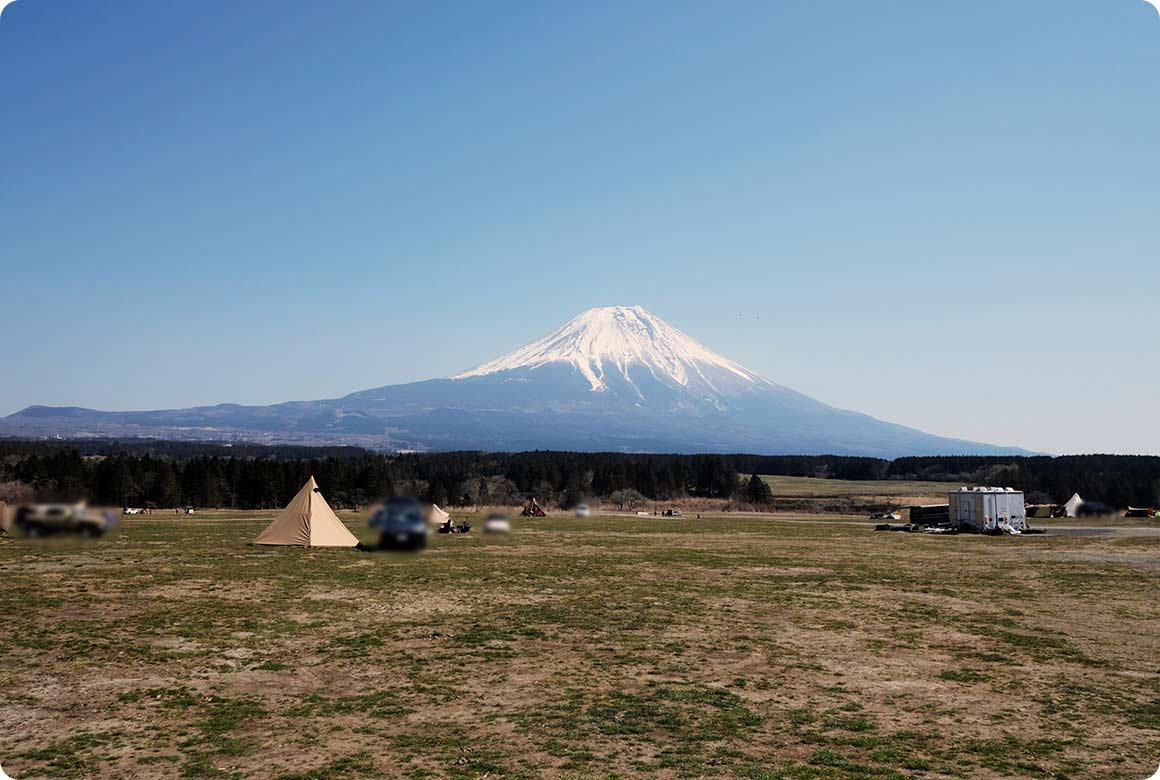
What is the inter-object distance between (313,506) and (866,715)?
30.4 m

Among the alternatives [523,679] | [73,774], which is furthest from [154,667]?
[523,679]

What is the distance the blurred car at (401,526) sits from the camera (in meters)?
6.87

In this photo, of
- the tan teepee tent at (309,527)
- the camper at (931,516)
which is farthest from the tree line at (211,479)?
the camper at (931,516)

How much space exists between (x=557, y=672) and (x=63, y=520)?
55.7ft

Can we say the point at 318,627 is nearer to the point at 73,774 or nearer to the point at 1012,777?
the point at 73,774

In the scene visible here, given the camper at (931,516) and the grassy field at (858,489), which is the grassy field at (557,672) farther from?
the grassy field at (858,489)

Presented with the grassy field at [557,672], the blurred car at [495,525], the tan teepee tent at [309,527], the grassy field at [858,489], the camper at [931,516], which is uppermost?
the blurred car at [495,525]

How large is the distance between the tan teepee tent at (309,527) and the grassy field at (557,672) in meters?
1.29

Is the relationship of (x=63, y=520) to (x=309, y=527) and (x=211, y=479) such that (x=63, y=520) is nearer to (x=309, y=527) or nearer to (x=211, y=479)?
(x=211, y=479)

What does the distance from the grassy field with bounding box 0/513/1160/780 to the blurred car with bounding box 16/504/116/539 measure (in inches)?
12.4

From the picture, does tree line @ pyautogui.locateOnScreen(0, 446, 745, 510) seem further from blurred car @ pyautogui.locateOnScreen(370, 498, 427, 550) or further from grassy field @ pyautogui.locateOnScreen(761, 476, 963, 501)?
→ grassy field @ pyautogui.locateOnScreen(761, 476, 963, 501)

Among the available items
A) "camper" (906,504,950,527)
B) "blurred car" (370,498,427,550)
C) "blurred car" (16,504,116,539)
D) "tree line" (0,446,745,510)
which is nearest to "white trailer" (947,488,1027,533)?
"camper" (906,504,950,527)

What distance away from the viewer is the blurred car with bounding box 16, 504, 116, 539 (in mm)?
6141

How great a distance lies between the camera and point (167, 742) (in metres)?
15.7
